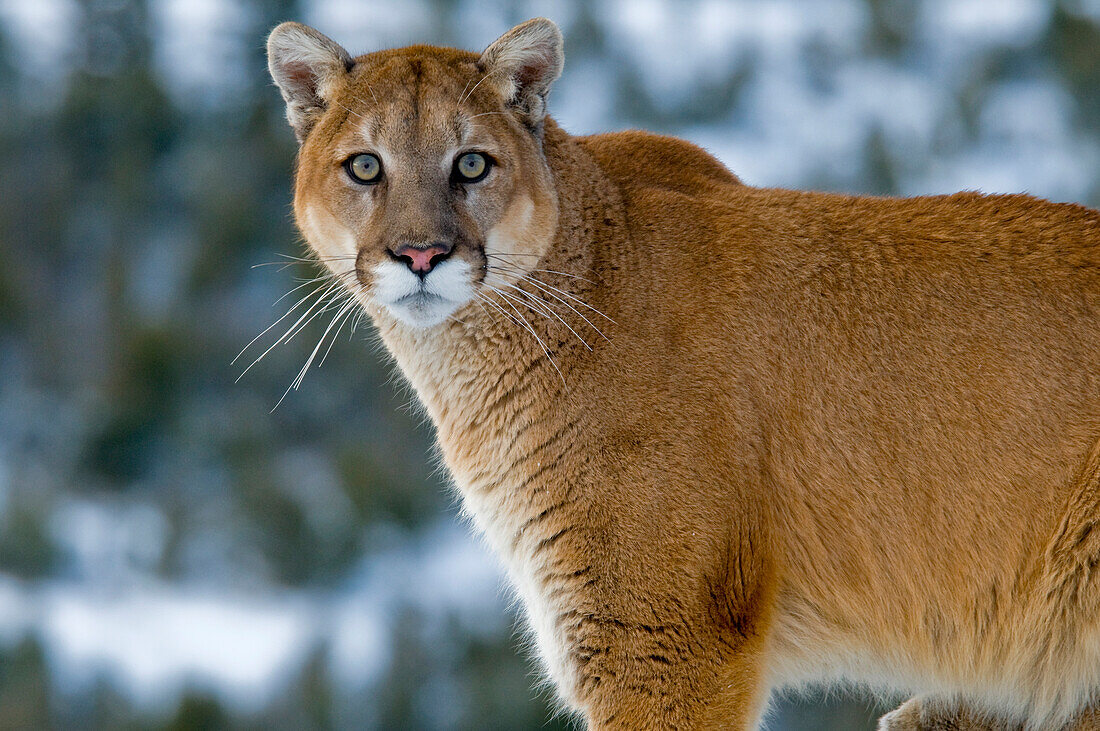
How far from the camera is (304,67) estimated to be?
16.6 ft

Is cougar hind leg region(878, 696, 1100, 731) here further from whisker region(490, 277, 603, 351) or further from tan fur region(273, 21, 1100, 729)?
whisker region(490, 277, 603, 351)

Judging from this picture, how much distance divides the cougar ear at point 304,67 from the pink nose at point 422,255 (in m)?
0.93

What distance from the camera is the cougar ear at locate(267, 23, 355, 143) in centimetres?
493

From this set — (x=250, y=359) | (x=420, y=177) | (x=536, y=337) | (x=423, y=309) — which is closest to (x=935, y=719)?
(x=536, y=337)

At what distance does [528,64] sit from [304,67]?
87 cm

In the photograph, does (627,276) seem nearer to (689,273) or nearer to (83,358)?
(689,273)

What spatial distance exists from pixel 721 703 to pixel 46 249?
25.2 meters

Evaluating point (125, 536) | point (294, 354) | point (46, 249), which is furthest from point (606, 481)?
point (46, 249)

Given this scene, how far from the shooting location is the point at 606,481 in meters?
4.46

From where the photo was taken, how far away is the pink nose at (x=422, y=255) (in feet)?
14.5

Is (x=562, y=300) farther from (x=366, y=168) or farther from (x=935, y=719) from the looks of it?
(x=935, y=719)

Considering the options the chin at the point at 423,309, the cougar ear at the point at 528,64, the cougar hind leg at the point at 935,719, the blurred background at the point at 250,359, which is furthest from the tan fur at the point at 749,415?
the blurred background at the point at 250,359

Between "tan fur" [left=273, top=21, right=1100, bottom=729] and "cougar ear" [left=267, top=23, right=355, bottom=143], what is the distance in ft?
0.31

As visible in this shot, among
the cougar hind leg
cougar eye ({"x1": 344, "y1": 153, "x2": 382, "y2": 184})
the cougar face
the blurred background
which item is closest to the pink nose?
the cougar face
